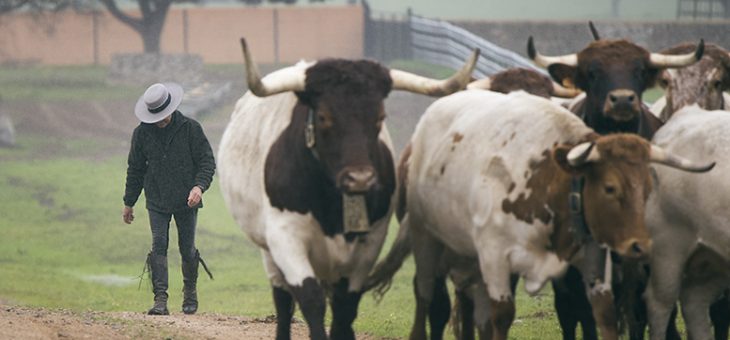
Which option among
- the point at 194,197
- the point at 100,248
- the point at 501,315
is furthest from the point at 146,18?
the point at 501,315

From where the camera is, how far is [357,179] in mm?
10945

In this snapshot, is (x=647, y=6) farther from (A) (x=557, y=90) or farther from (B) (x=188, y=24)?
(A) (x=557, y=90)

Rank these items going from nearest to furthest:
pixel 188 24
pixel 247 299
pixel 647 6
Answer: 1. pixel 247 299
2. pixel 188 24
3. pixel 647 6

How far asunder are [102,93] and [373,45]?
34.8 feet

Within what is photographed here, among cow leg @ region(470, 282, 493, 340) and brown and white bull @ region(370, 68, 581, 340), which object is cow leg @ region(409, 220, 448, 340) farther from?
cow leg @ region(470, 282, 493, 340)

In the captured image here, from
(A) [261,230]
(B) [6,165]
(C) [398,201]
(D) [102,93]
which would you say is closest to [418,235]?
(C) [398,201]

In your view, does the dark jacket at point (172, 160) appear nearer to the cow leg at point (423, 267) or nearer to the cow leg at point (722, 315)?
the cow leg at point (423, 267)

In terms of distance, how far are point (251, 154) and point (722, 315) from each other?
384 cm

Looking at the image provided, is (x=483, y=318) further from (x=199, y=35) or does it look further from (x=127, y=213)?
(x=199, y=35)

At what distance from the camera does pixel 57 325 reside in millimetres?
13336

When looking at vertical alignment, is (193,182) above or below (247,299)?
above

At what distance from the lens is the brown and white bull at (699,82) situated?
1358 cm

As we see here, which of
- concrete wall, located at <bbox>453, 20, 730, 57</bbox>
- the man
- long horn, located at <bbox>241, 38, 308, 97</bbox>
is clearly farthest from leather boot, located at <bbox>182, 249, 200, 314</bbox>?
concrete wall, located at <bbox>453, 20, 730, 57</bbox>

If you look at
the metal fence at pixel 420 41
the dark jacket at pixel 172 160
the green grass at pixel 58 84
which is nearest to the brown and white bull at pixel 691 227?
the dark jacket at pixel 172 160
